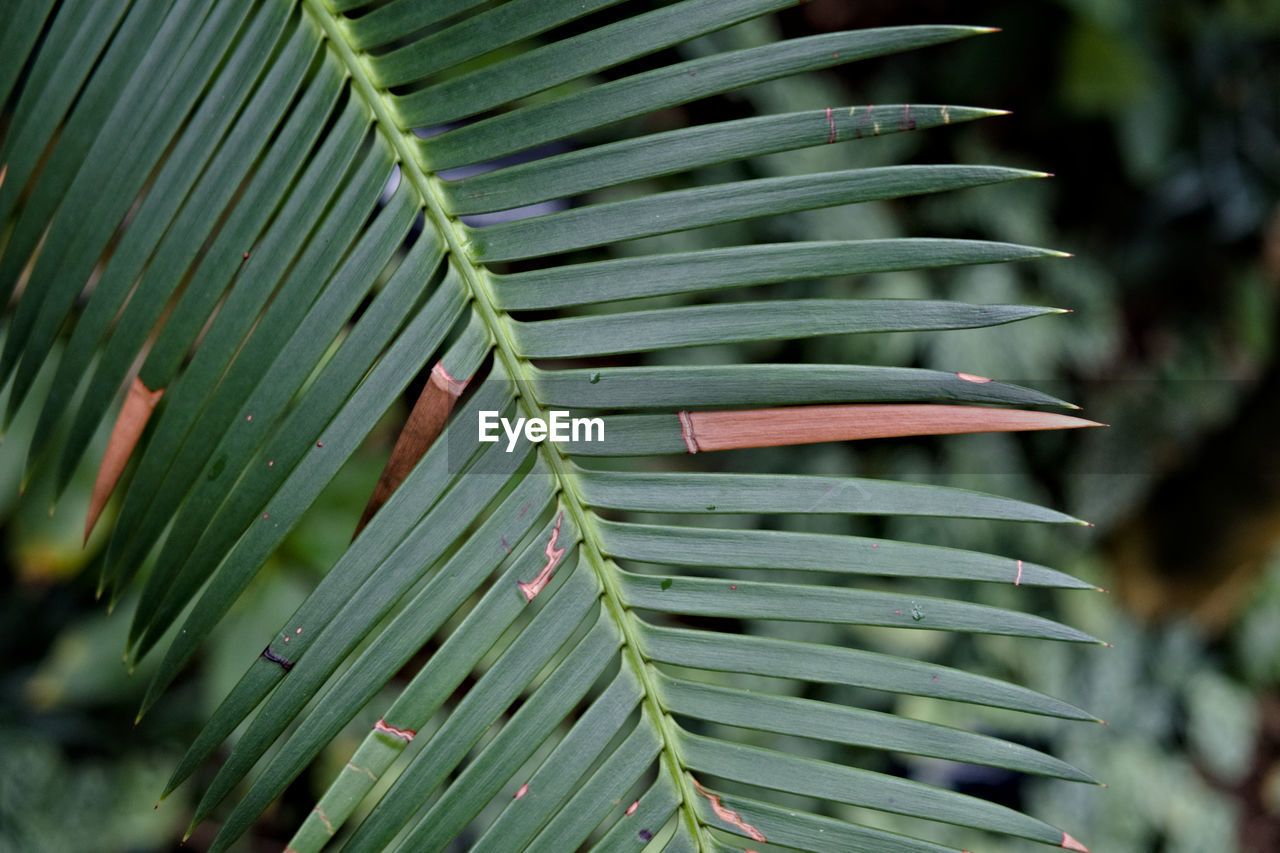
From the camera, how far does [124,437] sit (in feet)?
1.93

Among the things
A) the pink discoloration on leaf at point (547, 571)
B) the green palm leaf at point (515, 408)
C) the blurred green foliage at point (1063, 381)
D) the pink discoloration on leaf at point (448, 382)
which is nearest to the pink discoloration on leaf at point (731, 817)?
the green palm leaf at point (515, 408)

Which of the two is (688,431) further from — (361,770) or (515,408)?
(361,770)

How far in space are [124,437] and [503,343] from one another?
11.7 inches

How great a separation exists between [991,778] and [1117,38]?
1.38 m

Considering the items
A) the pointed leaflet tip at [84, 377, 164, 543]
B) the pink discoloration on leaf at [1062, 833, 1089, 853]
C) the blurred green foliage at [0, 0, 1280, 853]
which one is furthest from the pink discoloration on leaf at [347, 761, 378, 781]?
the blurred green foliage at [0, 0, 1280, 853]

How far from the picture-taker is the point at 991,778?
50.1 inches

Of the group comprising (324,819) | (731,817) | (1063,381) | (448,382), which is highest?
(1063,381)

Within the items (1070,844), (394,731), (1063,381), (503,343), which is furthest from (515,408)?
(1063,381)

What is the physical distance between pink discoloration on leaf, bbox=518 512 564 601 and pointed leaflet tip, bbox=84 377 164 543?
302mm

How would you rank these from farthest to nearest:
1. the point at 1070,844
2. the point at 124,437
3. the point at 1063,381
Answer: the point at 1063,381 → the point at 124,437 → the point at 1070,844

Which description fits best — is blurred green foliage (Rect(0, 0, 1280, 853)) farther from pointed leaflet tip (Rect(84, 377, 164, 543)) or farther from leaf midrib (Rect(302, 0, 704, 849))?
leaf midrib (Rect(302, 0, 704, 849))

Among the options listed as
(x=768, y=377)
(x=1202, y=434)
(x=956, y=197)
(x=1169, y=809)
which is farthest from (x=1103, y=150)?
(x=768, y=377)

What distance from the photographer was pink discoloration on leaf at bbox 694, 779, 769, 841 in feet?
1.66

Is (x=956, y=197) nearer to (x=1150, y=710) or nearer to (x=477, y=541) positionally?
(x=1150, y=710)
